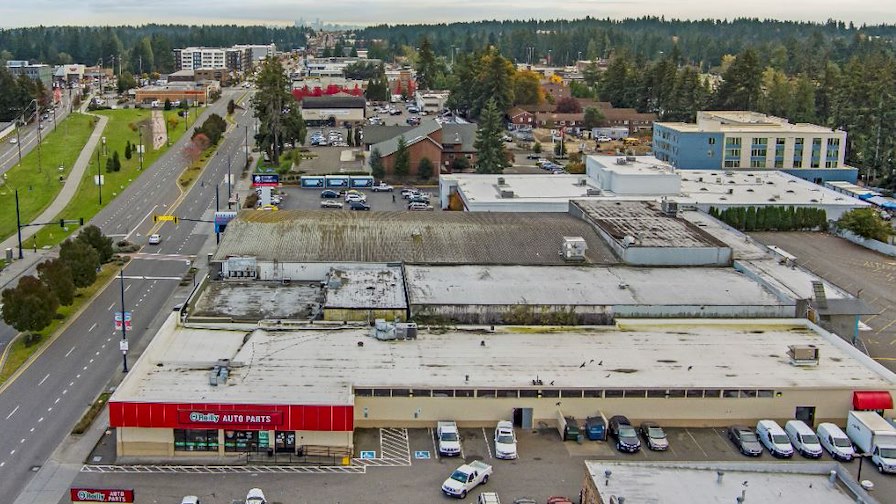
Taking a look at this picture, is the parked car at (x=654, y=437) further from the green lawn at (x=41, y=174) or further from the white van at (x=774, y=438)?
the green lawn at (x=41, y=174)

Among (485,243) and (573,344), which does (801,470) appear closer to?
(573,344)

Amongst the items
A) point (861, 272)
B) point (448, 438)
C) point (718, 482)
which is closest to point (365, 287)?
point (448, 438)

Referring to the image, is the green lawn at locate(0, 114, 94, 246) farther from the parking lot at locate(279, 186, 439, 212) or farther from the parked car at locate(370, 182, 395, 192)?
the parked car at locate(370, 182, 395, 192)

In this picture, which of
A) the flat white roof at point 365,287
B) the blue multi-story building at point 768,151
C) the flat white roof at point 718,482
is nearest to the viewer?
the flat white roof at point 718,482

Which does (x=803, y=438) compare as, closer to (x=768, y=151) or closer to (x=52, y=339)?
(x=52, y=339)

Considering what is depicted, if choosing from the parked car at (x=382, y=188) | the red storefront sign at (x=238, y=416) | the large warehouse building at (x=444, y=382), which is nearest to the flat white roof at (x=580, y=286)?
the large warehouse building at (x=444, y=382)

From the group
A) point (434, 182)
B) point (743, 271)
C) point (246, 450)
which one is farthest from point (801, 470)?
point (434, 182)
